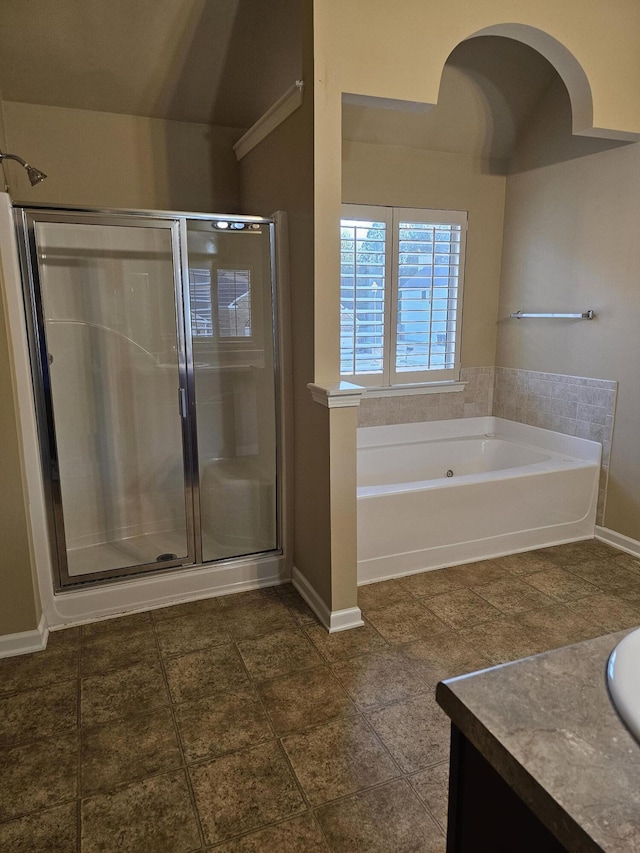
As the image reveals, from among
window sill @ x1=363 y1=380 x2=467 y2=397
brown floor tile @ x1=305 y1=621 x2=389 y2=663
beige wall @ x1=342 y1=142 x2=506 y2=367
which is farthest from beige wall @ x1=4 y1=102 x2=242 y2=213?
brown floor tile @ x1=305 y1=621 x2=389 y2=663

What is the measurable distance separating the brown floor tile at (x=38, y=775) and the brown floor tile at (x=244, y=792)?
1.25 feet

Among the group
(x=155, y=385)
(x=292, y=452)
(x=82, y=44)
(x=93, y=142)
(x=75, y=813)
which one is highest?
(x=82, y=44)

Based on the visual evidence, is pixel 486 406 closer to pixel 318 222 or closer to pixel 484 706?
pixel 318 222

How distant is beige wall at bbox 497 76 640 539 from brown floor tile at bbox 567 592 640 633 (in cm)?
68

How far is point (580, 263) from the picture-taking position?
3.45 metres

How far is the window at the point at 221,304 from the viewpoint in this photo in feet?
9.31

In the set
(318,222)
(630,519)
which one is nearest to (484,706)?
(318,222)

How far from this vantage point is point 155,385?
3129 mm

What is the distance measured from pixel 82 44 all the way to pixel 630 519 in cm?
373

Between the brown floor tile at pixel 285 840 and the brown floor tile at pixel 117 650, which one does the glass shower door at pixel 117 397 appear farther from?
the brown floor tile at pixel 285 840

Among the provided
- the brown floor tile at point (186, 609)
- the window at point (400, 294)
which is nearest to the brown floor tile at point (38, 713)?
the brown floor tile at point (186, 609)

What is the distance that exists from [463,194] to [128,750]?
12.0 feet

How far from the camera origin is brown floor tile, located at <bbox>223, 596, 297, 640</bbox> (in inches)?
99.0

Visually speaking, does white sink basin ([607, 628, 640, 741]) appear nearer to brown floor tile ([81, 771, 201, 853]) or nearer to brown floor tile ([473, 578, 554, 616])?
brown floor tile ([81, 771, 201, 853])
